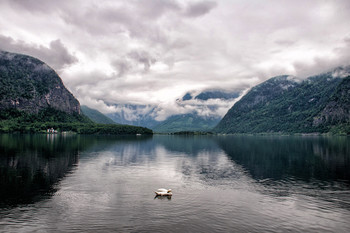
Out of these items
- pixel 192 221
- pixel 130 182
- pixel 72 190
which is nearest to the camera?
pixel 192 221

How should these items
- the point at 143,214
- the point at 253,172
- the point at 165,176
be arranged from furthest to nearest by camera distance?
the point at 253,172
the point at 165,176
the point at 143,214

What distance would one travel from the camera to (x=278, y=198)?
169 ft

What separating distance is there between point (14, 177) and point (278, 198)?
6356cm

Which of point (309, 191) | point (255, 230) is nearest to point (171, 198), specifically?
point (255, 230)

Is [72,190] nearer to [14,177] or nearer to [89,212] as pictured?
[89,212]

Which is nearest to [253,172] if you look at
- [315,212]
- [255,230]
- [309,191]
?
[309,191]

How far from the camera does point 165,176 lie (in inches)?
2943

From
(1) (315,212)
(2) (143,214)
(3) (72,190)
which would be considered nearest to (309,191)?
(1) (315,212)

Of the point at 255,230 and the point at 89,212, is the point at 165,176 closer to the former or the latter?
the point at 89,212

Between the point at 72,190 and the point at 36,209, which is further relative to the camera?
the point at 72,190

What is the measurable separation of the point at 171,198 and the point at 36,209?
77.6 feet

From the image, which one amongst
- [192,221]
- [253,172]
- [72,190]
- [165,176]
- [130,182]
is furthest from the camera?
[253,172]

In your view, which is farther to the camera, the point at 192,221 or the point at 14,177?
the point at 14,177

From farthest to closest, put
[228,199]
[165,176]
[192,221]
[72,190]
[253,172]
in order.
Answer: [253,172]
[165,176]
[72,190]
[228,199]
[192,221]
